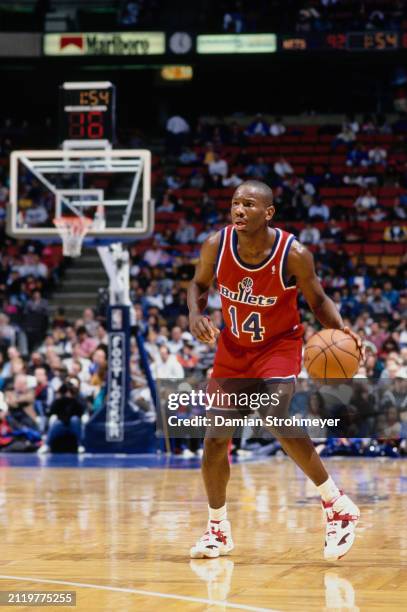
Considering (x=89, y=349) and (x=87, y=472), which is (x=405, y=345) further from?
(x=87, y=472)

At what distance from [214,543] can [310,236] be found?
1610 centimetres

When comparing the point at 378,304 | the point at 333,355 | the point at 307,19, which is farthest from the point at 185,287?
the point at 333,355

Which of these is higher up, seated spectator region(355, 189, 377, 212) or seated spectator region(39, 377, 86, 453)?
seated spectator region(355, 189, 377, 212)

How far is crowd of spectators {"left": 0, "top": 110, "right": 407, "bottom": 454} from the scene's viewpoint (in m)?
15.2

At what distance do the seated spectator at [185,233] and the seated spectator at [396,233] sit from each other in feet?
13.0

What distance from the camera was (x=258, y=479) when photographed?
1120 centimetres

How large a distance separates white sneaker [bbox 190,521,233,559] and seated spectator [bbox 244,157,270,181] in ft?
61.0

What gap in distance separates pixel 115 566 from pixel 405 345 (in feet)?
41.0

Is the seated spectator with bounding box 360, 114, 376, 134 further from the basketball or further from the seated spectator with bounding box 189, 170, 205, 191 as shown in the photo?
the basketball

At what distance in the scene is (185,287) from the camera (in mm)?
20875

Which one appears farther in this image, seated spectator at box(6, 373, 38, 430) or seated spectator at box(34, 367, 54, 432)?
seated spectator at box(34, 367, 54, 432)

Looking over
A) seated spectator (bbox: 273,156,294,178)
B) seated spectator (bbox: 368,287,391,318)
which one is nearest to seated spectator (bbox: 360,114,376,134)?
seated spectator (bbox: 273,156,294,178)

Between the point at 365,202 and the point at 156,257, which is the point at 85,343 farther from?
the point at 365,202

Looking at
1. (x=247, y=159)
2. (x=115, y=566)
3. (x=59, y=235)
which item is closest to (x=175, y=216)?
(x=247, y=159)
